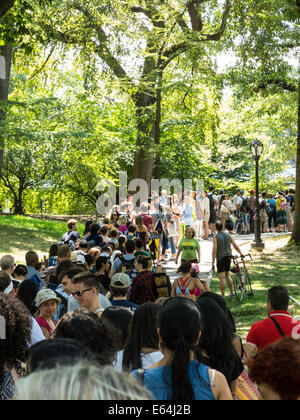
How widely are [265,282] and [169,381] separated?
1232 centimetres

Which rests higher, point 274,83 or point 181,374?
point 274,83

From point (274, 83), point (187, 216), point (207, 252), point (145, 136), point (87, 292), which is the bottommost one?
point (207, 252)

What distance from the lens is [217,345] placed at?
161 inches

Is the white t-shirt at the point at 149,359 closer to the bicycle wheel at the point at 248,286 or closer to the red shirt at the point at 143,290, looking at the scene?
the red shirt at the point at 143,290

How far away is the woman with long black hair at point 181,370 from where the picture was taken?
10.1ft

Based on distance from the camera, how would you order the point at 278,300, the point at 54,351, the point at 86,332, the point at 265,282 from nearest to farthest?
A: the point at 54,351 < the point at 86,332 < the point at 278,300 < the point at 265,282

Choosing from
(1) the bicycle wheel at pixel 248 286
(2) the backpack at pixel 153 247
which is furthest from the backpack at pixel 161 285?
(2) the backpack at pixel 153 247

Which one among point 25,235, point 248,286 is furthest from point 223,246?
point 25,235

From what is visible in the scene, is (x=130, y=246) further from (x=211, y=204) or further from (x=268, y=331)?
(x=211, y=204)

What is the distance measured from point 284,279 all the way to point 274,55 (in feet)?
27.9

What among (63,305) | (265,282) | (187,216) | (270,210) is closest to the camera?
(63,305)

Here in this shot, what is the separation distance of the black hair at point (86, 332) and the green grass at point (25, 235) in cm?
1450
